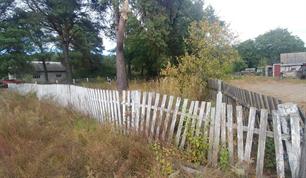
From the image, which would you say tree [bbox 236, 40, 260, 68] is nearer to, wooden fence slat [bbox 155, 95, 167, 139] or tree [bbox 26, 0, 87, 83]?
tree [bbox 26, 0, 87, 83]

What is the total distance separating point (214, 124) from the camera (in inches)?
152

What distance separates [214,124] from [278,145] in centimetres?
100

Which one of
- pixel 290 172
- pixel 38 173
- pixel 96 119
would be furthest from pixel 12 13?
pixel 290 172

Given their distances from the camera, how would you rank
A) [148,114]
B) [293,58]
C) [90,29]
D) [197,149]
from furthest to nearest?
1. [293,58]
2. [90,29]
3. [148,114]
4. [197,149]

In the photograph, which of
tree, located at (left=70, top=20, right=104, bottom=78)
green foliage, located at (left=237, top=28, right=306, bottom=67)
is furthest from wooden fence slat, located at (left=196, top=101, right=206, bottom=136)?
green foliage, located at (left=237, top=28, right=306, bottom=67)

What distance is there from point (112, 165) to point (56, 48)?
36791mm

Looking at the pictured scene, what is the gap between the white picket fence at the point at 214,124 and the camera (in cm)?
300

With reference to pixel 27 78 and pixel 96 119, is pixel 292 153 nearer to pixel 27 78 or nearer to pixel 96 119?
pixel 96 119

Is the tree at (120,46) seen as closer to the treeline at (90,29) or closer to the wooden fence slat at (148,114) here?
the wooden fence slat at (148,114)

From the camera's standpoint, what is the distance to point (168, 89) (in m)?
7.54

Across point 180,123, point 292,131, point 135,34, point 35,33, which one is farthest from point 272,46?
point 292,131

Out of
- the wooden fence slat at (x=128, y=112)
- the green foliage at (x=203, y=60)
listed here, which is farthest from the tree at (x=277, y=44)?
the wooden fence slat at (x=128, y=112)

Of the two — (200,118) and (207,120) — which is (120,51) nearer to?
(200,118)

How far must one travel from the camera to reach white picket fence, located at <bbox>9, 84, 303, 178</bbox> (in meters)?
3.00
